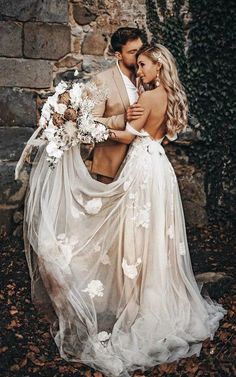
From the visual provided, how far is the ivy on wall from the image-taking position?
20.7 ft

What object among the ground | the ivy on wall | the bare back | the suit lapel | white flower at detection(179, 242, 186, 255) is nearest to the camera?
the ground

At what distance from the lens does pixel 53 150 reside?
12.0 ft

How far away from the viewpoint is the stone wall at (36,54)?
224 inches

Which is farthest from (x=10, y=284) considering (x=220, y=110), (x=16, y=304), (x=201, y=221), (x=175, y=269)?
(x=220, y=110)

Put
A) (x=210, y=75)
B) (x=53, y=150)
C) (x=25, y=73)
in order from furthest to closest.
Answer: (x=210, y=75) → (x=25, y=73) → (x=53, y=150)

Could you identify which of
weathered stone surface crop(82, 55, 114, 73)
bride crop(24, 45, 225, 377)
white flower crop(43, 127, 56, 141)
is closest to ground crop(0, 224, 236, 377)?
bride crop(24, 45, 225, 377)

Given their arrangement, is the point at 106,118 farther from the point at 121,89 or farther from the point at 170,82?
the point at 170,82

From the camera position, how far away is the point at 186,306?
404 cm

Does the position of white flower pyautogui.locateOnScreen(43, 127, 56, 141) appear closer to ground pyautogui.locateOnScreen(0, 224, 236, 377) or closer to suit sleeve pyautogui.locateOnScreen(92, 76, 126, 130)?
suit sleeve pyautogui.locateOnScreen(92, 76, 126, 130)

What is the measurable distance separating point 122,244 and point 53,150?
831 millimetres

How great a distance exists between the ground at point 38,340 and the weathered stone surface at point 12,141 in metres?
0.86

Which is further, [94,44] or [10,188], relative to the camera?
[94,44]

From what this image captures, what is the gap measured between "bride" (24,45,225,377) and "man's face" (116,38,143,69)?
0.14 metres

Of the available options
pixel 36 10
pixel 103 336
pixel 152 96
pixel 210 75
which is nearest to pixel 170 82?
pixel 152 96
